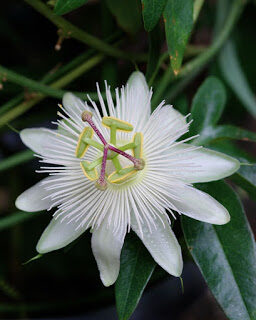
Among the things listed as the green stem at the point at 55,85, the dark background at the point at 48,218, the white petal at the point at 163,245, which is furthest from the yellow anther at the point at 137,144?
the dark background at the point at 48,218

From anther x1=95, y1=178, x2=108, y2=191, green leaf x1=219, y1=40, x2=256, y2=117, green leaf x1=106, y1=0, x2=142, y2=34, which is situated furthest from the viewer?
green leaf x1=219, y1=40, x2=256, y2=117

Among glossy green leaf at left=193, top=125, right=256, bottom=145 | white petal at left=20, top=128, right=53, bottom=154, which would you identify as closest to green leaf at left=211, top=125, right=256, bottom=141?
glossy green leaf at left=193, top=125, right=256, bottom=145

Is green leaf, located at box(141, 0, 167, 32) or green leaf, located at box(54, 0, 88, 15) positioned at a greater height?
green leaf, located at box(54, 0, 88, 15)

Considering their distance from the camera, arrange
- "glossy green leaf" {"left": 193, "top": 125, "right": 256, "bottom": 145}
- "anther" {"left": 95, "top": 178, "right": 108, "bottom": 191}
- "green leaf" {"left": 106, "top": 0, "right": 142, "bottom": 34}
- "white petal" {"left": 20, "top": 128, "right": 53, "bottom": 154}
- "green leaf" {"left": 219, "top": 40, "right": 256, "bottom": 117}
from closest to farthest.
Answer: "anther" {"left": 95, "top": 178, "right": 108, "bottom": 191} < "white petal" {"left": 20, "top": 128, "right": 53, "bottom": 154} < "glossy green leaf" {"left": 193, "top": 125, "right": 256, "bottom": 145} < "green leaf" {"left": 106, "top": 0, "right": 142, "bottom": 34} < "green leaf" {"left": 219, "top": 40, "right": 256, "bottom": 117}

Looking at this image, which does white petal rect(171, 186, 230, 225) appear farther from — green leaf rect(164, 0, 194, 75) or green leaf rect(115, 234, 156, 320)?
green leaf rect(164, 0, 194, 75)

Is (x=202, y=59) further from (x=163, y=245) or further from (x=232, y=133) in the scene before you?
(x=163, y=245)

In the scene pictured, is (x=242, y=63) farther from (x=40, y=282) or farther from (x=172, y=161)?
(x=40, y=282)

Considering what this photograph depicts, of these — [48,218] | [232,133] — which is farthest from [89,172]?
[48,218]
